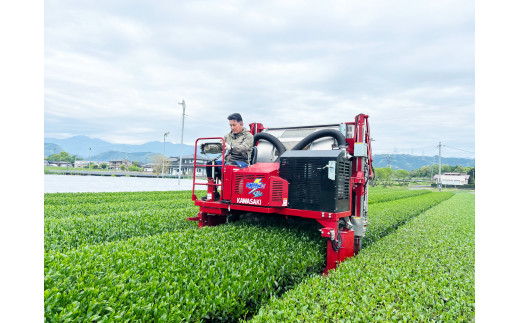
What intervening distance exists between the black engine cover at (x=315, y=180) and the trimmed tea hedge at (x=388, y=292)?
112 cm

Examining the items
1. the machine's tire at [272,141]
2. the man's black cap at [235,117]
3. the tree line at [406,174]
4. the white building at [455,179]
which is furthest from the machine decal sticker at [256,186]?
the white building at [455,179]

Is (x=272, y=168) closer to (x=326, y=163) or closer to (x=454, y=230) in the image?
Result: (x=326, y=163)

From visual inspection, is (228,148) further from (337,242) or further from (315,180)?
(337,242)

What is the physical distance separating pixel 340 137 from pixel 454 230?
6077mm

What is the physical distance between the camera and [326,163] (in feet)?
19.0

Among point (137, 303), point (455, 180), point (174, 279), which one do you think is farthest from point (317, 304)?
point (455, 180)

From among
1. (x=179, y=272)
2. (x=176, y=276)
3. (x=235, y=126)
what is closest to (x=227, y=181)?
(x=235, y=126)

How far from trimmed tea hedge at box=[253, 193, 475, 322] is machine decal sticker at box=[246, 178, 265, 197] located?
1906 mm

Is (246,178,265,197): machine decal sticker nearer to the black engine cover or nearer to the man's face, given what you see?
the black engine cover

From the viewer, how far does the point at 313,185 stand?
19.4ft

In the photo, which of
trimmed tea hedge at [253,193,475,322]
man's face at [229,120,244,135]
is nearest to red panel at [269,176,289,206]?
trimmed tea hedge at [253,193,475,322]

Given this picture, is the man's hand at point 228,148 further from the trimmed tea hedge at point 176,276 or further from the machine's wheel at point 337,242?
the machine's wheel at point 337,242

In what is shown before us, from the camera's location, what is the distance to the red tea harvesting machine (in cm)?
581

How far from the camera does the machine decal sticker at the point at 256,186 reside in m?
5.95
